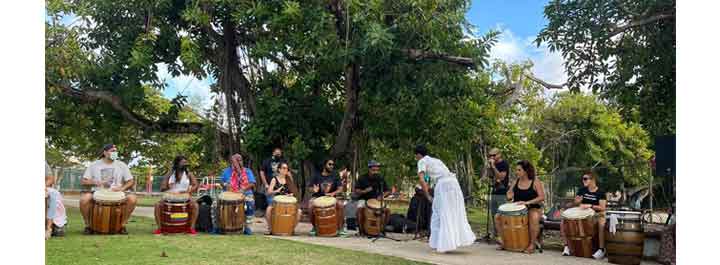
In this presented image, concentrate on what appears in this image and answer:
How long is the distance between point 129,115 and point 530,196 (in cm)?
744

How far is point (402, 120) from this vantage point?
34.3 ft

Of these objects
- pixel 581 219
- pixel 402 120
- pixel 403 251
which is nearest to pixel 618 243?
pixel 581 219

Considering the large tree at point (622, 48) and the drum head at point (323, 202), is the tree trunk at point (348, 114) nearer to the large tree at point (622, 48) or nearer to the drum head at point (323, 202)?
the drum head at point (323, 202)

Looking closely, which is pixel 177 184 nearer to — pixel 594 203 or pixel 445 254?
pixel 445 254

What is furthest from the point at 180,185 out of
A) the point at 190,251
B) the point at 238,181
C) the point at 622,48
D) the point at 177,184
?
the point at 622,48

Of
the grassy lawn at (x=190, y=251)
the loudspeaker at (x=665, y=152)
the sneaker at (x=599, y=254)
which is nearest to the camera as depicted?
the grassy lawn at (x=190, y=251)

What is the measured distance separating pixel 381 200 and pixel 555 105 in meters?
11.2

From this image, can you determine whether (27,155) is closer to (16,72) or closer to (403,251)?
(16,72)

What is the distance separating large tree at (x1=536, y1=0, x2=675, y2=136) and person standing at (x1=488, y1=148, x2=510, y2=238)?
1.43 meters

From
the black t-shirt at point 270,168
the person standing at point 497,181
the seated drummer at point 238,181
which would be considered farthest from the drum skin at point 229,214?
the person standing at point 497,181

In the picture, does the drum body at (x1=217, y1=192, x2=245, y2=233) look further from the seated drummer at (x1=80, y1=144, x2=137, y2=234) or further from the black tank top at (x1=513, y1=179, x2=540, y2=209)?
the black tank top at (x1=513, y1=179, x2=540, y2=209)

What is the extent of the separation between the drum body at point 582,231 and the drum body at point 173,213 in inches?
168

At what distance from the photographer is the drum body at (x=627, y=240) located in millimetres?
6066

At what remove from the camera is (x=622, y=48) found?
766cm
